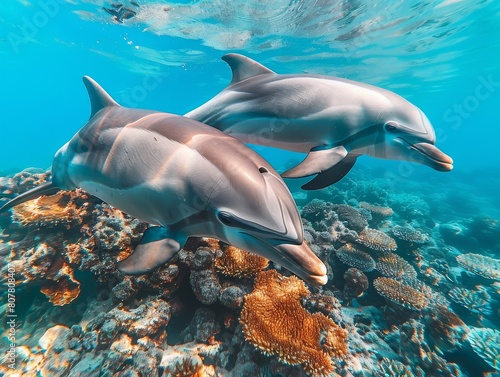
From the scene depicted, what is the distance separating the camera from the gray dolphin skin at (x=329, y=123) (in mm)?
2539

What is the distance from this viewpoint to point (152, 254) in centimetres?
200

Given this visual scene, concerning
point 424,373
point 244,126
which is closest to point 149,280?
point 244,126

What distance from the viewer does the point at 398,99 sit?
2736 mm

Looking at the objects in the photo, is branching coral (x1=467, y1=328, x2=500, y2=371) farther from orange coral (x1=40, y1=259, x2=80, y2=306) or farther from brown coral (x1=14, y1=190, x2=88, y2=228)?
brown coral (x1=14, y1=190, x2=88, y2=228)

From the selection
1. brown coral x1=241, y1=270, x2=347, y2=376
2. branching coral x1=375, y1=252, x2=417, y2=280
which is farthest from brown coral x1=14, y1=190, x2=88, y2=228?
branching coral x1=375, y1=252, x2=417, y2=280

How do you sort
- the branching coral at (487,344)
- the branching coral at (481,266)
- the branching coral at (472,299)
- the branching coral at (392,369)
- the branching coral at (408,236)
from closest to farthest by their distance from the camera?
the branching coral at (392,369) → the branching coral at (487,344) → the branching coral at (472,299) → the branching coral at (481,266) → the branching coral at (408,236)

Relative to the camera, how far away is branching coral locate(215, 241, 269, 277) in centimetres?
369

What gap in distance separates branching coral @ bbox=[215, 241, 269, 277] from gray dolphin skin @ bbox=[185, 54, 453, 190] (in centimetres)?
177

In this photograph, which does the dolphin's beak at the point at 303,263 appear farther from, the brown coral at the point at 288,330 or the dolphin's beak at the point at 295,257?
the brown coral at the point at 288,330

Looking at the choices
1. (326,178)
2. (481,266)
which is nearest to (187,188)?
(326,178)

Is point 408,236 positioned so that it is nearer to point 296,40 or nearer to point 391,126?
point 391,126

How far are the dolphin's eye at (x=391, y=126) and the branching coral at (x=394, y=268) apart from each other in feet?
13.0

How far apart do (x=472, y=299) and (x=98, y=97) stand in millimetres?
9007

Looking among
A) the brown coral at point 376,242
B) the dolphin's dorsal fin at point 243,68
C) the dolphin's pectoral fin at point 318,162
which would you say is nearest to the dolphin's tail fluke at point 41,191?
the dolphin's dorsal fin at point 243,68
